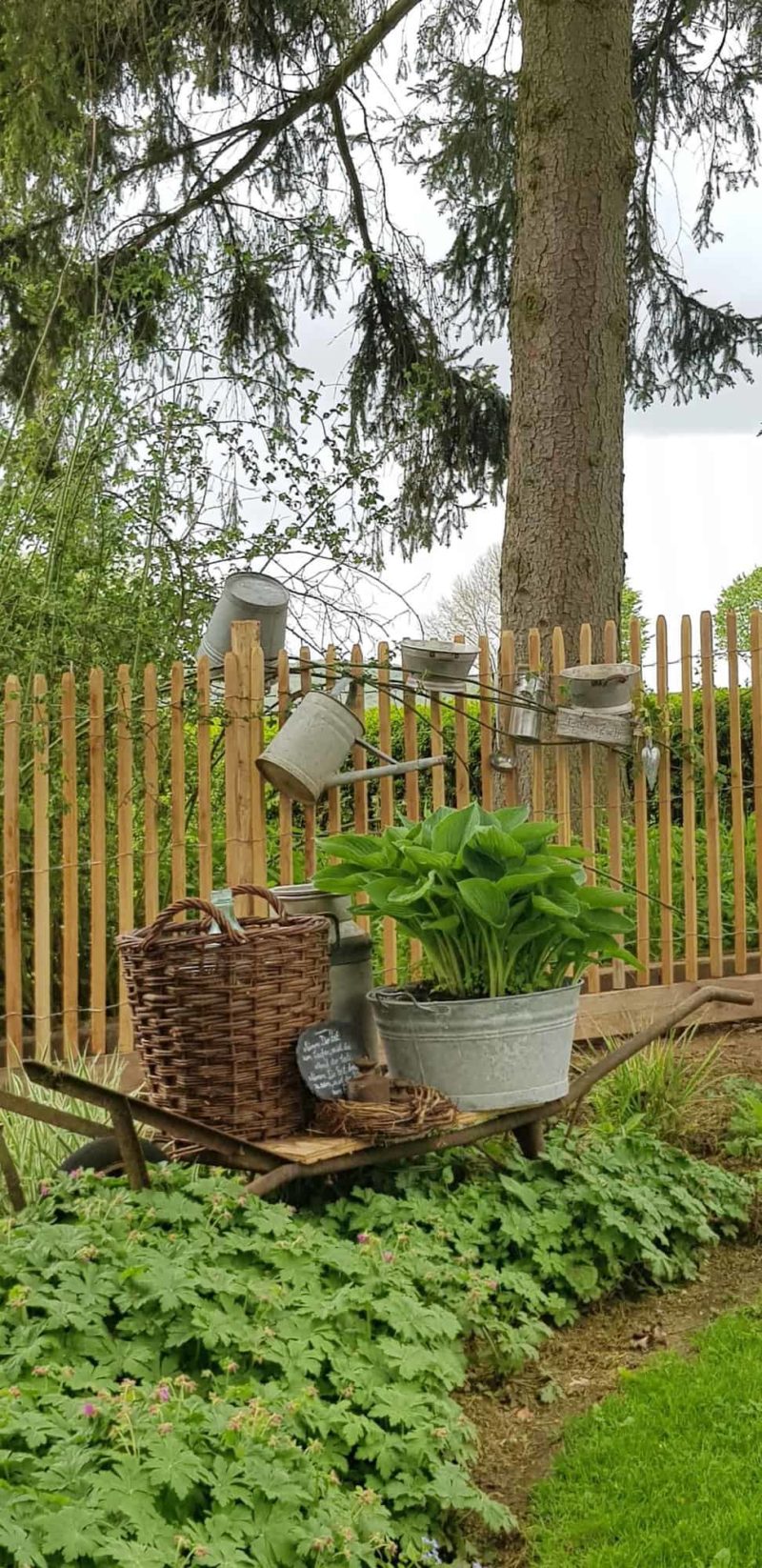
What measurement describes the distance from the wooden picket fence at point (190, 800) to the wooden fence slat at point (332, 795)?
0.01 meters

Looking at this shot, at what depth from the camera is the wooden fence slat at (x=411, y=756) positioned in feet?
16.7

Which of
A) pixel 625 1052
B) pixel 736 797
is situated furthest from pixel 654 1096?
pixel 736 797

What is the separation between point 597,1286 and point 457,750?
246cm

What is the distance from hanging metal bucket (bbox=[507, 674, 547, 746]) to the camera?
215 inches

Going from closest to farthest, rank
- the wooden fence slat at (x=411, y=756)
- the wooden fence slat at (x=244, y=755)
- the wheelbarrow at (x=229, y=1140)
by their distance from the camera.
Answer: the wheelbarrow at (x=229, y=1140)
the wooden fence slat at (x=244, y=755)
the wooden fence slat at (x=411, y=756)

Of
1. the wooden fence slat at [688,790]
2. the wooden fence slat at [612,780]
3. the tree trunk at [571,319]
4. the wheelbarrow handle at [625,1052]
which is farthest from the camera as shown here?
the tree trunk at [571,319]

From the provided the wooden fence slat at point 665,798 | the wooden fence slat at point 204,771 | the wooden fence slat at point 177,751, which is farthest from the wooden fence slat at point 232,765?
the wooden fence slat at point 665,798

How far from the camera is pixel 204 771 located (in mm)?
4805

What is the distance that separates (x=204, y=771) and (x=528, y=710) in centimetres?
136

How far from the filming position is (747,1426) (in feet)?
8.88

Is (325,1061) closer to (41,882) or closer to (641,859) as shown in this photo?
(41,882)

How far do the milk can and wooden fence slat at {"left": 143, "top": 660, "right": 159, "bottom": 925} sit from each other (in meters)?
1.28

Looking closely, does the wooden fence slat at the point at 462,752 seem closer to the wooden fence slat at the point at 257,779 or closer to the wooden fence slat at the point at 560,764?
the wooden fence slat at the point at 560,764

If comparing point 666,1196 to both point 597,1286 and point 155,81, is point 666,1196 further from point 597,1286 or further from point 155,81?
point 155,81
